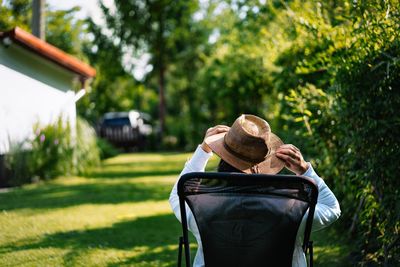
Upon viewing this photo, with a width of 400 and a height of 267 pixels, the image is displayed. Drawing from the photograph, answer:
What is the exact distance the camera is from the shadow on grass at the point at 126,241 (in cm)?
548

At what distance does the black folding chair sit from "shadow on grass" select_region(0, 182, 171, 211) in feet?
18.9

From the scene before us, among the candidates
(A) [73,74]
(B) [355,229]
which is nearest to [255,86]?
(A) [73,74]

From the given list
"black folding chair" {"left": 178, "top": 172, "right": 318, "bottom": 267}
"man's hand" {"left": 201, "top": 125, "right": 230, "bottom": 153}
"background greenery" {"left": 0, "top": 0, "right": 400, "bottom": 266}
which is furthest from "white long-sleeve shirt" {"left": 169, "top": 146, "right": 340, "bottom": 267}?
"background greenery" {"left": 0, "top": 0, "right": 400, "bottom": 266}

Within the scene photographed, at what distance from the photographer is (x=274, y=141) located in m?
3.01

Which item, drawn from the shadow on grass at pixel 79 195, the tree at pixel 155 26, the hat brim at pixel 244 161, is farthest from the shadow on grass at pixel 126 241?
the tree at pixel 155 26

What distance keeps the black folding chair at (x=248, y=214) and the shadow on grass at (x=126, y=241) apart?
9.11 feet

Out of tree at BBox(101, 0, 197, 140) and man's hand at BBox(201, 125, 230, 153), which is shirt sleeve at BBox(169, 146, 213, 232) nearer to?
man's hand at BBox(201, 125, 230, 153)

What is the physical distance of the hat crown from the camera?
2760 millimetres

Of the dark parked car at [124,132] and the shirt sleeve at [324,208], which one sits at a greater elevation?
the dark parked car at [124,132]

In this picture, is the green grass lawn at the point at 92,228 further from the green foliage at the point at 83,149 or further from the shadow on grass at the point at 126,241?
the green foliage at the point at 83,149

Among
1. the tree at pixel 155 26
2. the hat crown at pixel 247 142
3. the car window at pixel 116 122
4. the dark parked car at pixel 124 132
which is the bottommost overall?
the hat crown at pixel 247 142

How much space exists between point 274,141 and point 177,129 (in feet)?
75.2

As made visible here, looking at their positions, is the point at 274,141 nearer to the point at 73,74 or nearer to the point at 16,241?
the point at 16,241

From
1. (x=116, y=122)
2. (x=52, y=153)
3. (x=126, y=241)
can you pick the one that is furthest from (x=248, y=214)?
(x=116, y=122)
